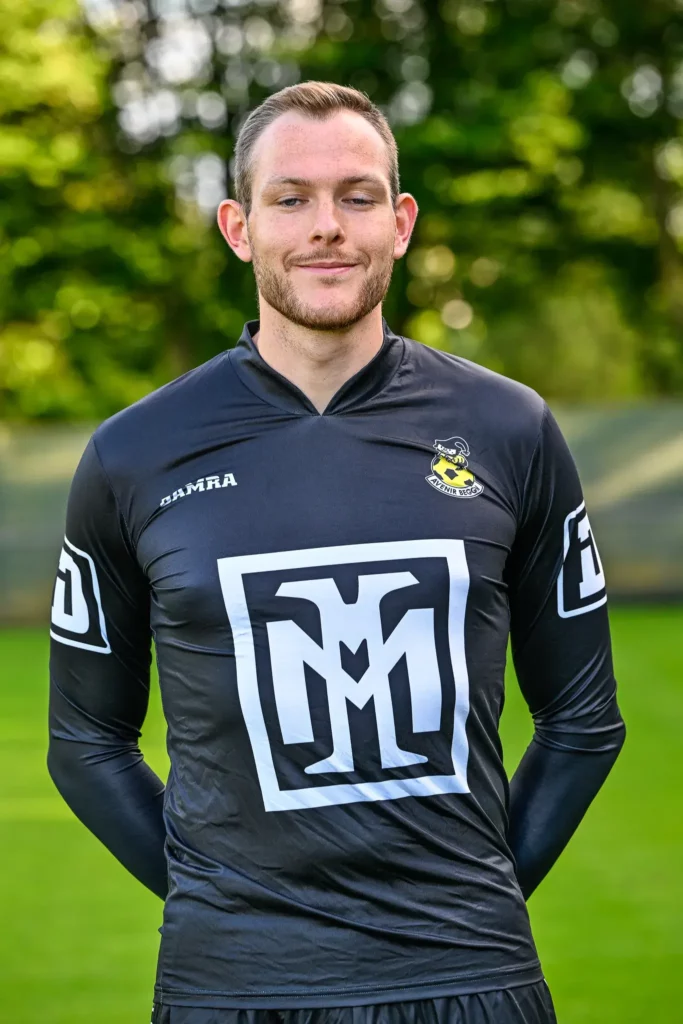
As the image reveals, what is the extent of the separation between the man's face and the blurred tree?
20.0 meters

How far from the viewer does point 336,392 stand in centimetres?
222

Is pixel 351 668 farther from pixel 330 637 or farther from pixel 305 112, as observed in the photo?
pixel 305 112

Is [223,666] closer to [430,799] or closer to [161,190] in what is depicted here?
[430,799]

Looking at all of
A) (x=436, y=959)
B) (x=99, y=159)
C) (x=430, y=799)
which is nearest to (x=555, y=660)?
(x=430, y=799)

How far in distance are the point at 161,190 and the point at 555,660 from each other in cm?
2203

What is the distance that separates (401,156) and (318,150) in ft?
66.5

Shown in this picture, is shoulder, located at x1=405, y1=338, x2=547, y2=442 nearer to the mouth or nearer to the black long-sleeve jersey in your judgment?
the black long-sleeve jersey

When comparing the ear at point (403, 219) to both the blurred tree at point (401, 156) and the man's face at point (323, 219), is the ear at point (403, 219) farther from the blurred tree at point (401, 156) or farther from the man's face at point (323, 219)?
the blurred tree at point (401, 156)

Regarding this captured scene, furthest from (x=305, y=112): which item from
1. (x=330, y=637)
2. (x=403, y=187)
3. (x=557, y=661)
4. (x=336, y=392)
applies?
(x=403, y=187)

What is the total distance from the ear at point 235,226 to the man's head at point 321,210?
0.05m

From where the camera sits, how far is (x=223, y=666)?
2088mm

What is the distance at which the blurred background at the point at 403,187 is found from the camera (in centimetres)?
1481

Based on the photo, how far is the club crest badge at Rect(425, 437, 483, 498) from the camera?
7.13ft

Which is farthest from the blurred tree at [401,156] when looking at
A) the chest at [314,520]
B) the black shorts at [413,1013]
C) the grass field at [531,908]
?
the black shorts at [413,1013]
